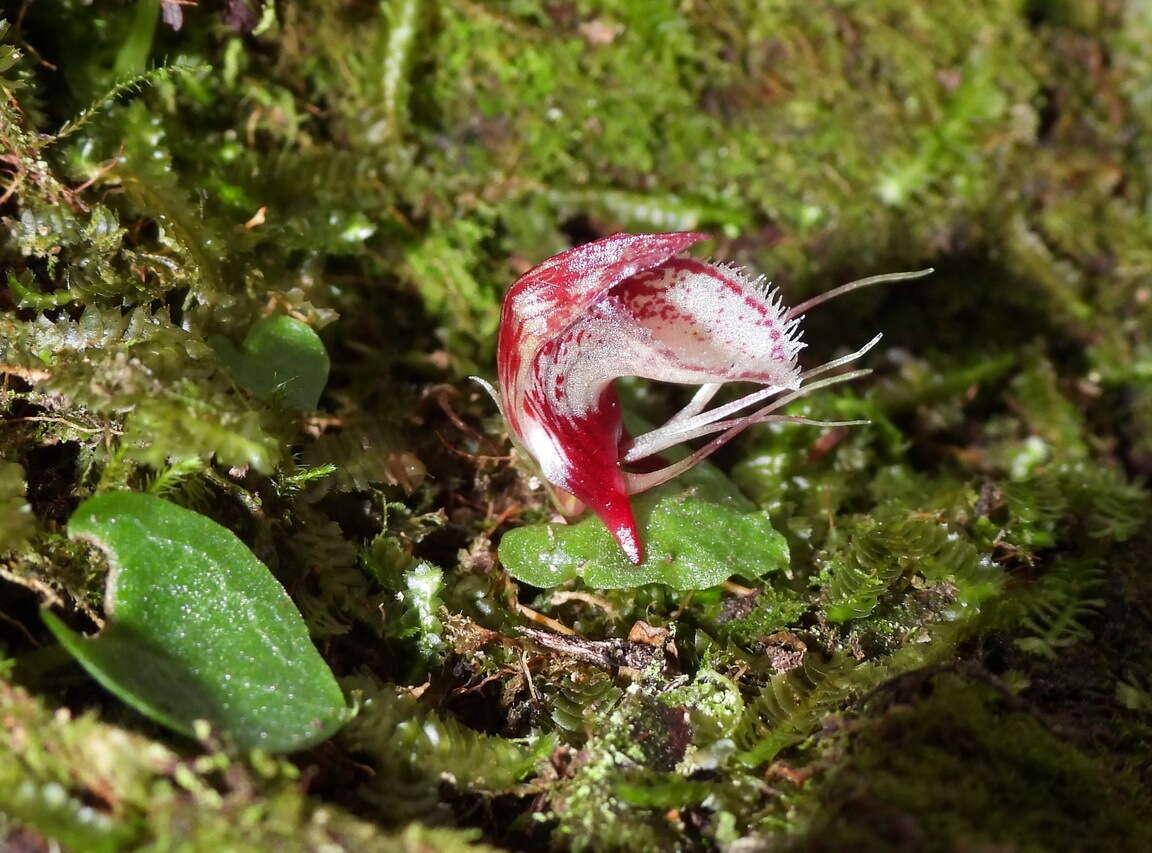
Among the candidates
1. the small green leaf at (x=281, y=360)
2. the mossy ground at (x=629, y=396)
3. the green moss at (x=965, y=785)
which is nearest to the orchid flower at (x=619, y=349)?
the mossy ground at (x=629, y=396)

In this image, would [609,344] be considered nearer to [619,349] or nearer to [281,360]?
[619,349]

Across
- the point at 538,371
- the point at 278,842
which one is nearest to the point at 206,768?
the point at 278,842

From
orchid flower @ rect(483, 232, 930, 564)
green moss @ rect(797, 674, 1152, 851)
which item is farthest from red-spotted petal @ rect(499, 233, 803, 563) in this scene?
green moss @ rect(797, 674, 1152, 851)

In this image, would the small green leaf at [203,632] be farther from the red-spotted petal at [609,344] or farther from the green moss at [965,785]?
the green moss at [965,785]

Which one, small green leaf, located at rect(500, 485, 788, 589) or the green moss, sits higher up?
small green leaf, located at rect(500, 485, 788, 589)

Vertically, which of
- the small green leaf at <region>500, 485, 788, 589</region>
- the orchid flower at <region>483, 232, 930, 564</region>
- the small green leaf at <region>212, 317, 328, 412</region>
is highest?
the small green leaf at <region>212, 317, 328, 412</region>

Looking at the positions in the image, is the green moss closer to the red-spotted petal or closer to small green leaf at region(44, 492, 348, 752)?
the red-spotted petal
